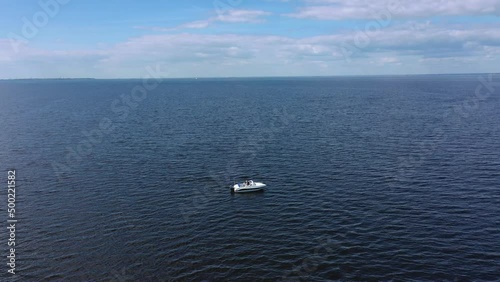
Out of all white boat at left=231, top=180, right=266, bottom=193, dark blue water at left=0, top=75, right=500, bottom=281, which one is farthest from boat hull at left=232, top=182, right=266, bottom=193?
dark blue water at left=0, top=75, right=500, bottom=281

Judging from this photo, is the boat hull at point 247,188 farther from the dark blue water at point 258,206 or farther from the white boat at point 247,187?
the dark blue water at point 258,206

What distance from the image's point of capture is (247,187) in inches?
2879

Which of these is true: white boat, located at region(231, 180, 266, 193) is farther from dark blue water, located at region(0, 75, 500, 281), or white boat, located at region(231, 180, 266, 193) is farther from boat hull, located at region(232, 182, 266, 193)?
dark blue water, located at region(0, 75, 500, 281)

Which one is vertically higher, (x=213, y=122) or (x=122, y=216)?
(x=213, y=122)

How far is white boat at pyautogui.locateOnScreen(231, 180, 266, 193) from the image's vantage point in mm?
73125

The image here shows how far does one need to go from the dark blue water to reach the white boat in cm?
146

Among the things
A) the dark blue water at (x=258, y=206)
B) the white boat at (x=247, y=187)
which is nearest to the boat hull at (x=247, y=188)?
the white boat at (x=247, y=187)

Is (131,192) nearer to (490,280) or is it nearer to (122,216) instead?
(122,216)

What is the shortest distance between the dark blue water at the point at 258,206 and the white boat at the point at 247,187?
1462mm

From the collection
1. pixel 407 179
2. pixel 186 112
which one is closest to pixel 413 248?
pixel 407 179

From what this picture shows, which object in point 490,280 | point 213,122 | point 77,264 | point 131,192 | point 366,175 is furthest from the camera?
point 213,122

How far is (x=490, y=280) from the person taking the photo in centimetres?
4488

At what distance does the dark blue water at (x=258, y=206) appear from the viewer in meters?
49.2

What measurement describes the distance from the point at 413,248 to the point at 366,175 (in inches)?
1188
